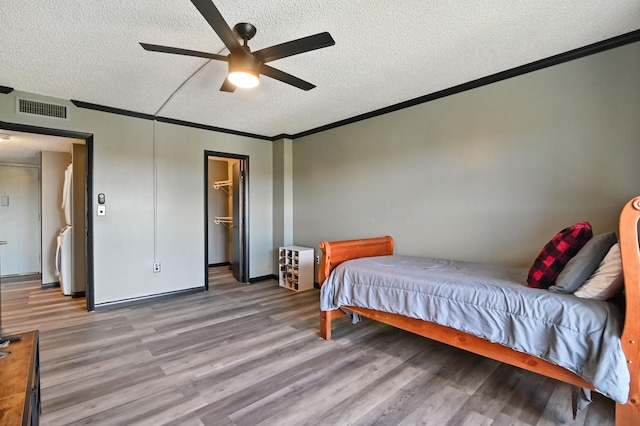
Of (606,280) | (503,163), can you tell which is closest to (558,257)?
(606,280)

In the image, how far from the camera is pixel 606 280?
163 centimetres

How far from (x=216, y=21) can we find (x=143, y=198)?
10.2 ft

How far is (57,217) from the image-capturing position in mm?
5070

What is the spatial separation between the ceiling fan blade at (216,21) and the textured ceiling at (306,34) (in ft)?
0.71

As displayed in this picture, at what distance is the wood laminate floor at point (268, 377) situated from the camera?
180 centimetres

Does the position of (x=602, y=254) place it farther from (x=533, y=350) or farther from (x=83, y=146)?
(x=83, y=146)

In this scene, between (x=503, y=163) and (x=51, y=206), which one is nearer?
(x=503, y=163)

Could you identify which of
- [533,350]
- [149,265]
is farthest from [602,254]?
[149,265]

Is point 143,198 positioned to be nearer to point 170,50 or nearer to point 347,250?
point 170,50

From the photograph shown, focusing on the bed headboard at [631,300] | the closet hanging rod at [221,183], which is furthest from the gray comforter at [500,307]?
the closet hanging rod at [221,183]

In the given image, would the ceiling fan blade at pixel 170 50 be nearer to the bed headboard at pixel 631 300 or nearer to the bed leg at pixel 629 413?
the bed headboard at pixel 631 300

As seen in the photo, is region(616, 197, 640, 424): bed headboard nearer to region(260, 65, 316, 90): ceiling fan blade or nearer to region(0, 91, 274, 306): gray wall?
region(260, 65, 316, 90): ceiling fan blade

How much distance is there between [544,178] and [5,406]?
349cm

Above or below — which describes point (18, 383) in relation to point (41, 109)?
below
